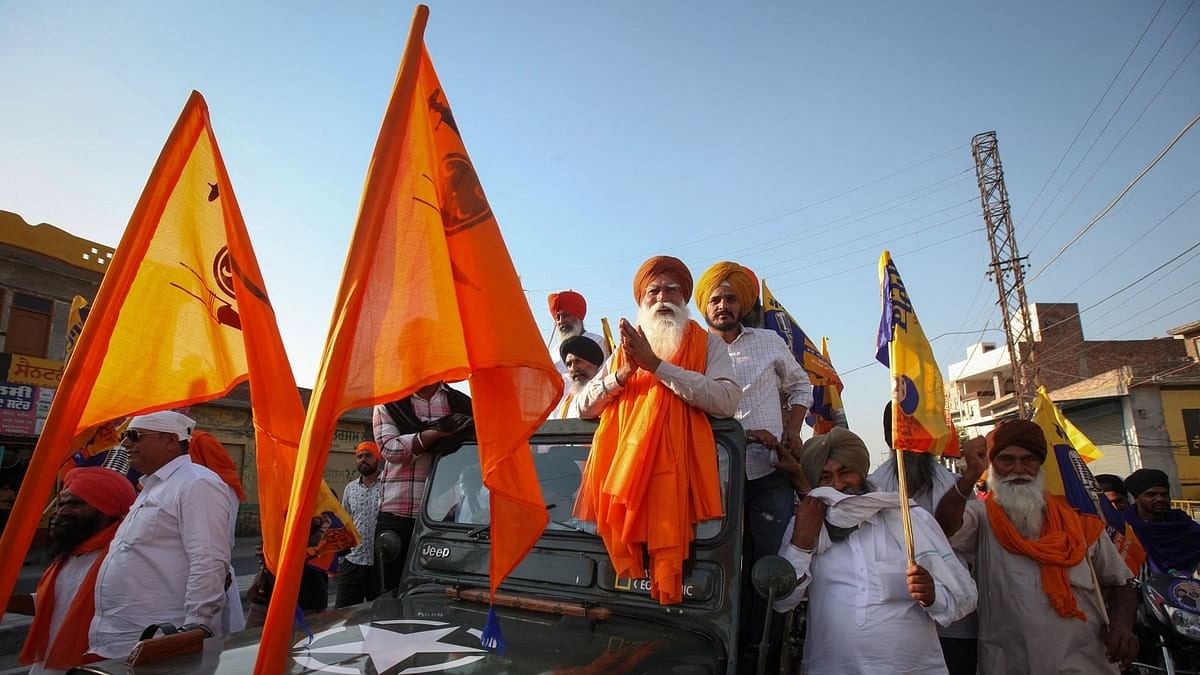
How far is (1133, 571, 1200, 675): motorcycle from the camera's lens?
3.13 meters

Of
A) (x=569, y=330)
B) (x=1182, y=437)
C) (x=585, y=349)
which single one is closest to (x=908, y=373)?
(x=585, y=349)

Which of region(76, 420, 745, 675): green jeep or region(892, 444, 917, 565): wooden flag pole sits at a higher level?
region(892, 444, 917, 565): wooden flag pole

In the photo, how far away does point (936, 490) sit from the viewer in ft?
12.4

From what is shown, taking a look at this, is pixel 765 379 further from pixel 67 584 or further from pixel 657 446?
pixel 67 584

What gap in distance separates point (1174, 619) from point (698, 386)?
2.58 metres

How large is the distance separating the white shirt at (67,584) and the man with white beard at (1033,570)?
4279mm

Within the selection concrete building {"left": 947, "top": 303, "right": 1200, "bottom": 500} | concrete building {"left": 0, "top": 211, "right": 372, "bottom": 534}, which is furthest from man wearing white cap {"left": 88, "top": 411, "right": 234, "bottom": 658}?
concrete building {"left": 947, "top": 303, "right": 1200, "bottom": 500}

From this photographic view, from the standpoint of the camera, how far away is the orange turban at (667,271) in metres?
3.29

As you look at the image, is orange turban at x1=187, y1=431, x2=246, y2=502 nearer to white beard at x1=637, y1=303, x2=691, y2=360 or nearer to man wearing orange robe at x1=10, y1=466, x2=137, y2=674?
man wearing orange robe at x1=10, y1=466, x2=137, y2=674

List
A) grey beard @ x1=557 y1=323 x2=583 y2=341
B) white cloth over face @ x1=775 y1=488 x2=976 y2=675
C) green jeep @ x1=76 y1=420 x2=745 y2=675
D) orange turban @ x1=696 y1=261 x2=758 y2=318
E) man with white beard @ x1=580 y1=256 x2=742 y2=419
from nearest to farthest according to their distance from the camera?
green jeep @ x1=76 y1=420 x2=745 y2=675, white cloth over face @ x1=775 y1=488 x2=976 y2=675, man with white beard @ x1=580 y1=256 x2=742 y2=419, orange turban @ x1=696 y1=261 x2=758 y2=318, grey beard @ x1=557 y1=323 x2=583 y2=341

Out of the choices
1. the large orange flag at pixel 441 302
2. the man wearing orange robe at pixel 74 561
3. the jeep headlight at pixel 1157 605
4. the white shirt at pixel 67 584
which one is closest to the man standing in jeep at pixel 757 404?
the large orange flag at pixel 441 302

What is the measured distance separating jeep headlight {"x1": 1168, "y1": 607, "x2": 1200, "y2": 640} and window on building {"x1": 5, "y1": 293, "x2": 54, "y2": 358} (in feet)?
59.0

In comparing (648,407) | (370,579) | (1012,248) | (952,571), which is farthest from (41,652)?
(1012,248)

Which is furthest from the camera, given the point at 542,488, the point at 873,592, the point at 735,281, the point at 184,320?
the point at 735,281
